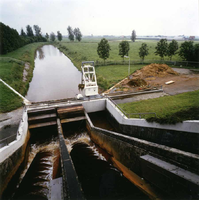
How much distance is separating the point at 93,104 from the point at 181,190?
10.7 metres

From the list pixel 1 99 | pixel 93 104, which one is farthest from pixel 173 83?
pixel 1 99

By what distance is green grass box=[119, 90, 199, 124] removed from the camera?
6.87 metres

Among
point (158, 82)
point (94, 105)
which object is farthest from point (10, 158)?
point (158, 82)

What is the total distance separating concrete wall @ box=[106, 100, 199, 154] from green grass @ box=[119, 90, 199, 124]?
392 millimetres

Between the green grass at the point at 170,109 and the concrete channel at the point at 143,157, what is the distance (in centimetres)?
43

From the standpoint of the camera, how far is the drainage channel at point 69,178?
5421mm

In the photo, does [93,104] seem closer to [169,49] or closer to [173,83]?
[173,83]

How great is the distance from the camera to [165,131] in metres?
7.32

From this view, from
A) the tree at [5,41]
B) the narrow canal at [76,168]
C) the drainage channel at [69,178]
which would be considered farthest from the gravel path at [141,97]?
the tree at [5,41]

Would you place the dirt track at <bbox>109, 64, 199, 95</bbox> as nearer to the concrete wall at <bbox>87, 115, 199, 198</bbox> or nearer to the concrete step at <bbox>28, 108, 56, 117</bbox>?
the concrete step at <bbox>28, 108, 56, 117</bbox>

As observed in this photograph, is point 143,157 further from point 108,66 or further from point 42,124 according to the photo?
point 108,66

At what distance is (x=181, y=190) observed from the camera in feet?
14.8

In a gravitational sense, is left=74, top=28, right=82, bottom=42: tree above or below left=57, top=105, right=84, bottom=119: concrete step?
above

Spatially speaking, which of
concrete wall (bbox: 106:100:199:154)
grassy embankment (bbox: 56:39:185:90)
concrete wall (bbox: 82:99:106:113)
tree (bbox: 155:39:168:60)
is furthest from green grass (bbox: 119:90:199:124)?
tree (bbox: 155:39:168:60)
